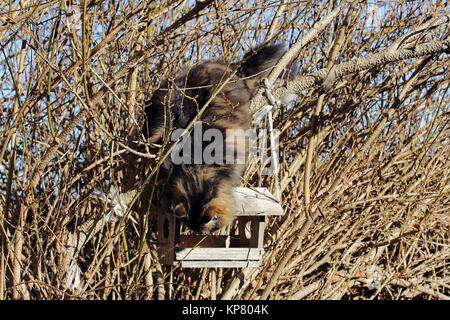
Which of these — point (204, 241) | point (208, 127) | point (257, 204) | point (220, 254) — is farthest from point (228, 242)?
point (208, 127)

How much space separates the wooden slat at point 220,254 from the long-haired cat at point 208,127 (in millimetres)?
163

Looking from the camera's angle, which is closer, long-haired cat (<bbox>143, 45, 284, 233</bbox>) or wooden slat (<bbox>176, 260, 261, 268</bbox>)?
wooden slat (<bbox>176, 260, 261, 268</bbox>)

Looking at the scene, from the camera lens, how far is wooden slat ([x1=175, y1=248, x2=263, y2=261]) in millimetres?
3143

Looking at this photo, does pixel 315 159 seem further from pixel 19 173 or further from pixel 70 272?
pixel 19 173

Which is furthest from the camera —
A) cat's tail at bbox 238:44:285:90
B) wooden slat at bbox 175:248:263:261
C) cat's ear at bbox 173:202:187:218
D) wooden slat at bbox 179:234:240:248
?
cat's tail at bbox 238:44:285:90

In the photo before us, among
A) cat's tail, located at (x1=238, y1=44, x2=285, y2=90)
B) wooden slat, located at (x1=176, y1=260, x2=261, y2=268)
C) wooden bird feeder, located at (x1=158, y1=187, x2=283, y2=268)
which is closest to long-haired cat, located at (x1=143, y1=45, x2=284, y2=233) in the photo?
cat's tail, located at (x1=238, y1=44, x2=285, y2=90)

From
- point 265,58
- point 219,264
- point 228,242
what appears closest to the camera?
point 219,264

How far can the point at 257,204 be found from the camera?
3252 mm

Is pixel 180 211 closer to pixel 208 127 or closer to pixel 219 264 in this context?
pixel 219 264

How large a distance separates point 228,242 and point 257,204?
0.51 m

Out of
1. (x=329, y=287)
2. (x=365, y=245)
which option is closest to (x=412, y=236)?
(x=365, y=245)

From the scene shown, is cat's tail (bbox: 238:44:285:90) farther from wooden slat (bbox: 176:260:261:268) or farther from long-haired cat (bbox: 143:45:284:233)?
wooden slat (bbox: 176:260:261:268)

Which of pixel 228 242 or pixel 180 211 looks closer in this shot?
pixel 180 211
